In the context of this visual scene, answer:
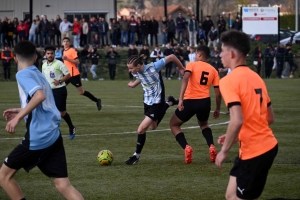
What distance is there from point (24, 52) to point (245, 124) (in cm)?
236

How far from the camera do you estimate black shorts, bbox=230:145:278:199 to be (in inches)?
222

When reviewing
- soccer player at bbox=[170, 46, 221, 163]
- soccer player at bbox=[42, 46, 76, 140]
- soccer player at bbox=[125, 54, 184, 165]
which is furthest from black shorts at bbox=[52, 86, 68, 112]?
soccer player at bbox=[170, 46, 221, 163]

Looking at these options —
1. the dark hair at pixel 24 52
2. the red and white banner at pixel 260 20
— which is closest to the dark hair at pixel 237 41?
the dark hair at pixel 24 52

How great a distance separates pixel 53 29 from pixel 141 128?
1145 inches

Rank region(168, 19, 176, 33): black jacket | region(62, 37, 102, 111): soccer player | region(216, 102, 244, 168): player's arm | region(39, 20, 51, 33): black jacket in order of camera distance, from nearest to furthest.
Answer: region(216, 102, 244, 168): player's arm, region(62, 37, 102, 111): soccer player, region(39, 20, 51, 33): black jacket, region(168, 19, 176, 33): black jacket

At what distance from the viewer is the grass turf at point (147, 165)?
862cm

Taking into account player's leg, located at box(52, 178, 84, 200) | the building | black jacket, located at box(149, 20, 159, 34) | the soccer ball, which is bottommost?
the soccer ball

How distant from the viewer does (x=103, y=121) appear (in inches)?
686

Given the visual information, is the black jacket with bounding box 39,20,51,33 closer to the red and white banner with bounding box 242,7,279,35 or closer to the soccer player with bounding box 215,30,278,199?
the red and white banner with bounding box 242,7,279,35

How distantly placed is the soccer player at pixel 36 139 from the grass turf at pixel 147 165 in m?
1.73

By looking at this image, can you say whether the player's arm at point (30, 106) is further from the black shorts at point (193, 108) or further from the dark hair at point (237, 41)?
the black shorts at point (193, 108)

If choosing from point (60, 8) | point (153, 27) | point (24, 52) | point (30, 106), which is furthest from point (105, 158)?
point (60, 8)

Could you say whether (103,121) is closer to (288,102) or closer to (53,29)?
(288,102)

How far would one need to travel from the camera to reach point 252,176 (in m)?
5.66
